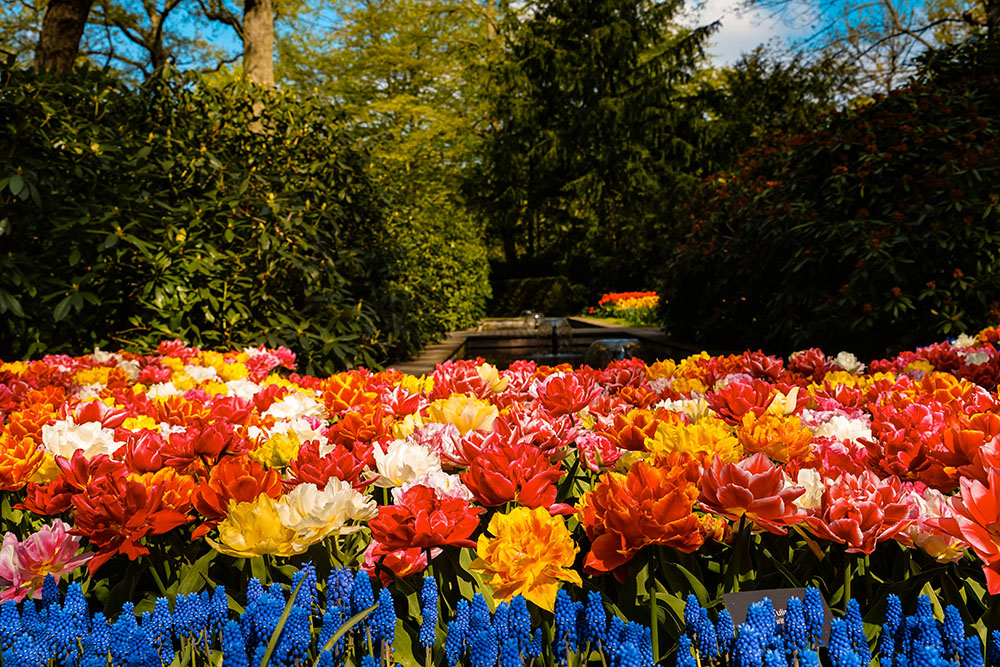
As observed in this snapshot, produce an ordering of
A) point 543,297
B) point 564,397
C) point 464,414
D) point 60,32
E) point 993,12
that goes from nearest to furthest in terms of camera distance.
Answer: point 464,414 → point 564,397 → point 60,32 → point 993,12 → point 543,297

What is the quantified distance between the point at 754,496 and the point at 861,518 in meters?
0.17

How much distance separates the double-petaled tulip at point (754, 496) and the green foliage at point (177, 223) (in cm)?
404

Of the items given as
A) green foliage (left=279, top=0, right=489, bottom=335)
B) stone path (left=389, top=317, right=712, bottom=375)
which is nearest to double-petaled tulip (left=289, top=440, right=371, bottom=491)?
stone path (left=389, top=317, right=712, bottom=375)

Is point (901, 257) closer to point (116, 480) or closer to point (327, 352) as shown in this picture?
point (327, 352)

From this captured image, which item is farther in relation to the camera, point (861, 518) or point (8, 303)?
point (8, 303)

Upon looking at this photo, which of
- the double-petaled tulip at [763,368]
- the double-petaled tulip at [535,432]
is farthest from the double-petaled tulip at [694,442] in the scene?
the double-petaled tulip at [763,368]

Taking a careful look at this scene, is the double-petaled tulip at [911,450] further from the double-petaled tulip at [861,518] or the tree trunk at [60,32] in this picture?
the tree trunk at [60,32]

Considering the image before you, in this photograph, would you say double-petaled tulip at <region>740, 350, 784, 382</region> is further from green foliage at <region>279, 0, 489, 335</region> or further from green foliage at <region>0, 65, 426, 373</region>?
green foliage at <region>279, 0, 489, 335</region>

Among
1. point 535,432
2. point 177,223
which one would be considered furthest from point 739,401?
point 177,223

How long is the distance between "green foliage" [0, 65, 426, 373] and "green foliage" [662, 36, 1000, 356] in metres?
3.51

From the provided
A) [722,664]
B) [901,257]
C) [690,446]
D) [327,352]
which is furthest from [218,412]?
[901,257]

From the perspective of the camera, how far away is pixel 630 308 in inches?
639

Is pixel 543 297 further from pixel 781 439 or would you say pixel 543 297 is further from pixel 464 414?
pixel 781 439

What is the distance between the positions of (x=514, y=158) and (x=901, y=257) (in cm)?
1962
